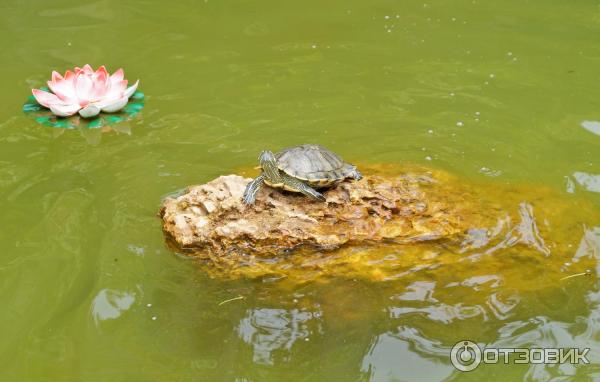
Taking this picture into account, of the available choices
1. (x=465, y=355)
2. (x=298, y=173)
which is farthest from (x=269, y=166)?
(x=465, y=355)

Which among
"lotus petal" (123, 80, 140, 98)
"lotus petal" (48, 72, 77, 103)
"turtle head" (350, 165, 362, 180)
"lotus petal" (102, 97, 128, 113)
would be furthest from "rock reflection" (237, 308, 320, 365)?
"lotus petal" (48, 72, 77, 103)

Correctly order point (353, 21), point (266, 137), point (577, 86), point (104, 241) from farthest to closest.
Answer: point (353, 21) → point (577, 86) → point (266, 137) → point (104, 241)

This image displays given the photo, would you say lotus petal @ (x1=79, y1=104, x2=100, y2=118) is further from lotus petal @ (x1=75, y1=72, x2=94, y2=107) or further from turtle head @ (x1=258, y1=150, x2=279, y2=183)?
turtle head @ (x1=258, y1=150, x2=279, y2=183)

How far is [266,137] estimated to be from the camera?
215 inches

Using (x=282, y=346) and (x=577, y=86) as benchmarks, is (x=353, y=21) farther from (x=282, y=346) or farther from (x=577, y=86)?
(x=282, y=346)

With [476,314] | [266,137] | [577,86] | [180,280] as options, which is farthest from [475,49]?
[180,280]

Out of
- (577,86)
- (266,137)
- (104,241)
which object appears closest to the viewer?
(104,241)

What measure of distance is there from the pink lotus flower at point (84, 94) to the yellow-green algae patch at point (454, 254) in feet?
8.79

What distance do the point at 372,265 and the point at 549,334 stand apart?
1.06 m

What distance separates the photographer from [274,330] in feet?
11.4

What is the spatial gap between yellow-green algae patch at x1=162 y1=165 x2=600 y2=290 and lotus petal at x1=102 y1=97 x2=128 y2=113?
262 cm

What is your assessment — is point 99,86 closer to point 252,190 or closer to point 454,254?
point 252,190

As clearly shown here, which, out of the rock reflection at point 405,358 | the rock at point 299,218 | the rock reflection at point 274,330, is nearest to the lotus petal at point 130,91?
the rock at point 299,218

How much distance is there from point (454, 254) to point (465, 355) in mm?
683
